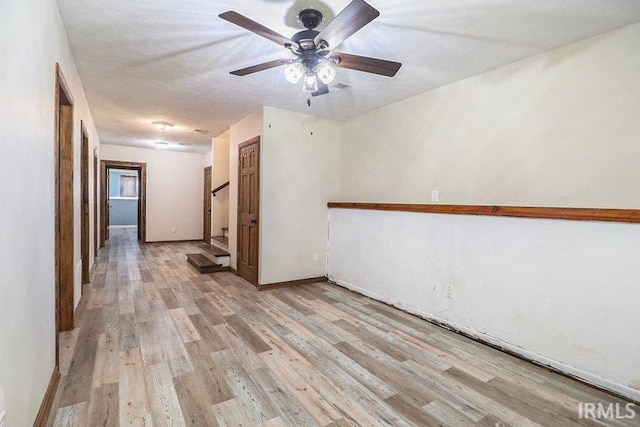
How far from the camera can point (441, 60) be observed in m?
2.66

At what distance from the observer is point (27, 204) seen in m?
1.38

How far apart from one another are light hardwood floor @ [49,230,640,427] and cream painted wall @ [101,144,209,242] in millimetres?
4780

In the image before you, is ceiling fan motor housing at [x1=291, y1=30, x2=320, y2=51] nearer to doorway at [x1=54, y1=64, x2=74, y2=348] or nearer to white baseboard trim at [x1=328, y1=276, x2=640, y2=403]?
doorway at [x1=54, y1=64, x2=74, y2=348]

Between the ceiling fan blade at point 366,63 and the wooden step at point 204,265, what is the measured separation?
3.83m

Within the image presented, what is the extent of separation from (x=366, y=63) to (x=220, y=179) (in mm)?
5207

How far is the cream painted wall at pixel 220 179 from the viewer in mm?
6469

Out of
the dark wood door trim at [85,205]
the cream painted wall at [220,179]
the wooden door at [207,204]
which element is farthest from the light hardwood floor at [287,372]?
the wooden door at [207,204]

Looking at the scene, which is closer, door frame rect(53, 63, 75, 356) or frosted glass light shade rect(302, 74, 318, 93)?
frosted glass light shade rect(302, 74, 318, 93)

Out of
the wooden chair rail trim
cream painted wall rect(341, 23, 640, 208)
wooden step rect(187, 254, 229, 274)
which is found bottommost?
wooden step rect(187, 254, 229, 274)

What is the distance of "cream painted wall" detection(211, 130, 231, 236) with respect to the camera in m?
6.47

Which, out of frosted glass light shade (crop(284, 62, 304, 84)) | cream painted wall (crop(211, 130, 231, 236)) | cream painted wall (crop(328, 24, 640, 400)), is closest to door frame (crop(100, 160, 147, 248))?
cream painted wall (crop(211, 130, 231, 236))

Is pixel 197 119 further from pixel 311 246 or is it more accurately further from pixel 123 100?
pixel 311 246

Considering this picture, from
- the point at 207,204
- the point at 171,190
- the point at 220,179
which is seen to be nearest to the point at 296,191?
the point at 220,179

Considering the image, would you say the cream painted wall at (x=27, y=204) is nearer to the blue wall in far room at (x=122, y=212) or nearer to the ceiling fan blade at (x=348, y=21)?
the ceiling fan blade at (x=348, y=21)
